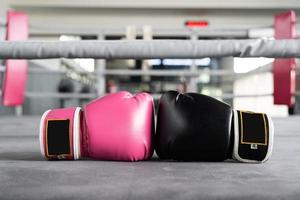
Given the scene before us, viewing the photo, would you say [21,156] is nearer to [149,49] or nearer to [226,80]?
[149,49]

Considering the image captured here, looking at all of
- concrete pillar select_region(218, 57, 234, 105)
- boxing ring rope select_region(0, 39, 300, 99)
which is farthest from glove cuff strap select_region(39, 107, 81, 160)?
concrete pillar select_region(218, 57, 234, 105)

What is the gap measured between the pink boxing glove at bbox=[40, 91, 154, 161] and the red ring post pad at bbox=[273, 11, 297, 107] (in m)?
1.72

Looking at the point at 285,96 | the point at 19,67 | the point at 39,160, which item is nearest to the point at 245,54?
the point at 39,160

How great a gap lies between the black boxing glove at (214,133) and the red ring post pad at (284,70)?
162 cm

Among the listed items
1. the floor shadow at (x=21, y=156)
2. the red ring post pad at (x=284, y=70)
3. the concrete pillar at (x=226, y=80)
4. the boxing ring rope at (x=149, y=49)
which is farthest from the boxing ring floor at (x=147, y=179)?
the concrete pillar at (x=226, y=80)

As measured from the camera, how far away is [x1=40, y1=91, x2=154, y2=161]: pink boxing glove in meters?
1.05

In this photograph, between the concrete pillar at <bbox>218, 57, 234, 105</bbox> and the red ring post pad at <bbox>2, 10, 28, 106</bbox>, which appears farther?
the concrete pillar at <bbox>218, 57, 234, 105</bbox>

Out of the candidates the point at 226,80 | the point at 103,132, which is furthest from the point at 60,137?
the point at 226,80

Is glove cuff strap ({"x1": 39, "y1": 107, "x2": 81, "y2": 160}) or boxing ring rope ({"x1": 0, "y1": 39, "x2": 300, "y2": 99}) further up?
boxing ring rope ({"x1": 0, "y1": 39, "x2": 300, "y2": 99})

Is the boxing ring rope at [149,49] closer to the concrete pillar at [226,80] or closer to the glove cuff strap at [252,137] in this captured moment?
the glove cuff strap at [252,137]

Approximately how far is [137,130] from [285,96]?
5.86ft

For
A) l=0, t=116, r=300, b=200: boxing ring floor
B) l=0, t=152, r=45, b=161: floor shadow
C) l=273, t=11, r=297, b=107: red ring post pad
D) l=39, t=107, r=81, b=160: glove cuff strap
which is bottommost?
l=0, t=152, r=45, b=161: floor shadow

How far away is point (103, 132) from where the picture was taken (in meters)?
1.05

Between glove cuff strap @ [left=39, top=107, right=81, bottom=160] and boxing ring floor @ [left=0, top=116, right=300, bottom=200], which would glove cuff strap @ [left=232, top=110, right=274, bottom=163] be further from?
glove cuff strap @ [left=39, top=107, right=81, bottom=160]
